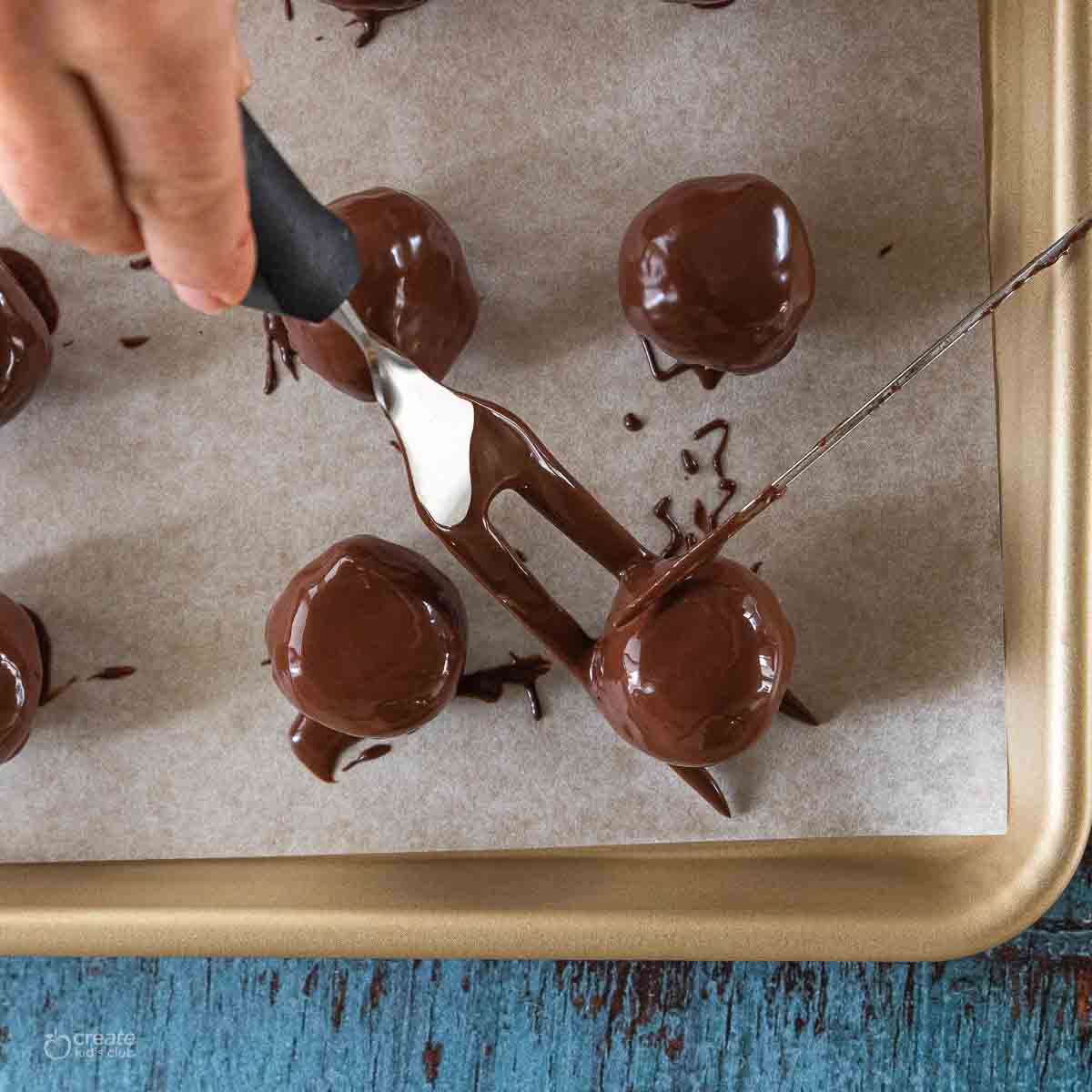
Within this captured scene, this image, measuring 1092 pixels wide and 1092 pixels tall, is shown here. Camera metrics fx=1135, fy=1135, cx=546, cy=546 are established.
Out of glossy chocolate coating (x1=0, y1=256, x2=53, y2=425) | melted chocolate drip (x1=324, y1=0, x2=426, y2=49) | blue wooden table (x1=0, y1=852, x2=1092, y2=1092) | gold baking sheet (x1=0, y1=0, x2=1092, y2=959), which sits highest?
melted chocolate drip (x1=324, y1=0, x2=426, y2=49)

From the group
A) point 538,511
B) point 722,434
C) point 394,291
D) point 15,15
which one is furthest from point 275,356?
point 15,15

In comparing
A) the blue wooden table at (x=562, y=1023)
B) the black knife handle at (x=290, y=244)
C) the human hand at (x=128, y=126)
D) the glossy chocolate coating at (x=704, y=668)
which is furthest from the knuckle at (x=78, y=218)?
the blue wooden table at (x=562, y=1023)

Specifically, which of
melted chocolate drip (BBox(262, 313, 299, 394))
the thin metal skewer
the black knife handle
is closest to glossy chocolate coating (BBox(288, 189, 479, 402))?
melted chocolate drip (BBox(262, 313, 299, 394))

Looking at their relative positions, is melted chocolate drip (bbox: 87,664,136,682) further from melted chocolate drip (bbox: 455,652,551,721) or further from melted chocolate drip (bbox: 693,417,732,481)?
melted chocolate drip (bbox: 693,417,732,481)

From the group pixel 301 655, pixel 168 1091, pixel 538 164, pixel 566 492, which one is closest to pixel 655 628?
pixel 566 492

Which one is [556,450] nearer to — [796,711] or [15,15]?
[796,711]
